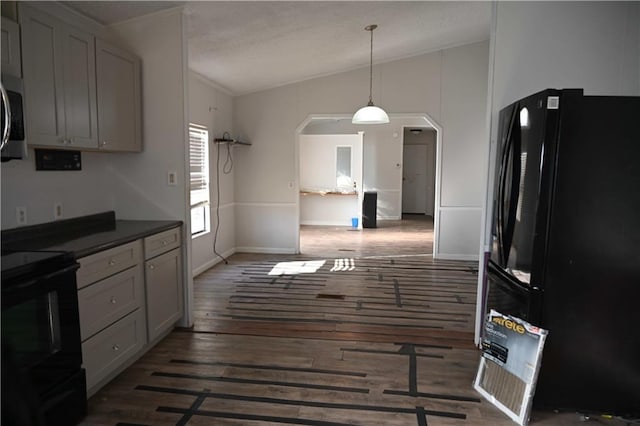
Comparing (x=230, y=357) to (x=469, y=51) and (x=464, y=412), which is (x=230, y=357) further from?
(x=469, y=51)

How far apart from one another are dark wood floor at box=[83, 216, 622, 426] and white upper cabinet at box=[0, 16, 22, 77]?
6.35 ft

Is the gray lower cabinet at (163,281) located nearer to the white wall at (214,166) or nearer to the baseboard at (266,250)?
the white wall at (214,166)

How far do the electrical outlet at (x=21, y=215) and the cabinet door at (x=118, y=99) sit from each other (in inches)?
25.5

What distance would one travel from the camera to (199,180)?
5.45 metres

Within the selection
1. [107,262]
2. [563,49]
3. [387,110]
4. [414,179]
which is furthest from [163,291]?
[414,179]

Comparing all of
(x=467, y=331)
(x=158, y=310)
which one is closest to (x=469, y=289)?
(x=467, y=331)

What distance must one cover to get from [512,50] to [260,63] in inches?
121

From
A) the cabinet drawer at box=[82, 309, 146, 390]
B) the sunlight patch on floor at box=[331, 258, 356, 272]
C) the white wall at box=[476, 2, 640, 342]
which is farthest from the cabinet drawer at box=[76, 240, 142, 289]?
the sunlight patch on floor at box=[331, 258, 356, 272]

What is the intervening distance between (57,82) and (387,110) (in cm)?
459

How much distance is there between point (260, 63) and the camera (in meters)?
5.06

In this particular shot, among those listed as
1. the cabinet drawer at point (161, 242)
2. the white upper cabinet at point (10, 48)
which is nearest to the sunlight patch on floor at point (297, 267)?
the cabinet drawer at point (161, 242)

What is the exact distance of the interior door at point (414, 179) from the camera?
12320mm

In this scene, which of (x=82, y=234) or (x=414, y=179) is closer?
(x=82, y=234)

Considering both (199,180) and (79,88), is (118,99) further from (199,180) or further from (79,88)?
(199,180)
